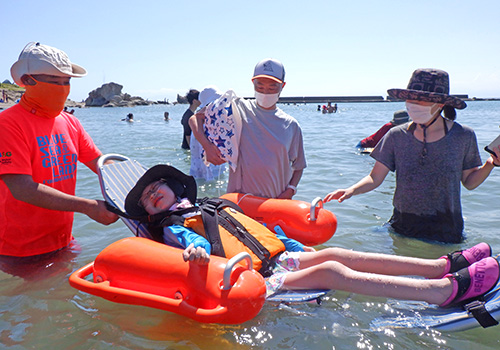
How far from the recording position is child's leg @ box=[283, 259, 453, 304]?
2.57 metres

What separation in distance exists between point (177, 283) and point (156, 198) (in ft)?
2.97

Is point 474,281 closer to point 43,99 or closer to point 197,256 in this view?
point 197,256

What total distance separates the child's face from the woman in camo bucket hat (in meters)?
1.49

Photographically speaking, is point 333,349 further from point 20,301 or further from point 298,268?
point 20,301

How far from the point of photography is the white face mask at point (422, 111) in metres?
3.33

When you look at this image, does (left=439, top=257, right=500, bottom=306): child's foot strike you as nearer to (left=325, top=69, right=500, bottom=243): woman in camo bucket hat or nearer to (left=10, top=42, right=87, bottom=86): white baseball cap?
(left=325, top=69, right=500, bottom=243): woman in camo bucket hat

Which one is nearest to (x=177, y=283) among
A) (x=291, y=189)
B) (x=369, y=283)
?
(x=369, y=283)

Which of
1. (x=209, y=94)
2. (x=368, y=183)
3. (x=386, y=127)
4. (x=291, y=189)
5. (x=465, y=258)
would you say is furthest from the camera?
(x=386, y=127)

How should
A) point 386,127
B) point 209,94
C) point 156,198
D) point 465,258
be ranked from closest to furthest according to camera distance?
1. point 465,258
2. point 156,198
3. point 209,94
4. point 386,127

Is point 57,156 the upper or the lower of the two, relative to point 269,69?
lower

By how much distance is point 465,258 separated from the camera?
2783 mm

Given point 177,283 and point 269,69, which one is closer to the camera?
point 177,283

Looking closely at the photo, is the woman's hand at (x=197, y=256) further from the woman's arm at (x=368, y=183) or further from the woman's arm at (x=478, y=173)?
the woman's arm at (x=478, y=173)

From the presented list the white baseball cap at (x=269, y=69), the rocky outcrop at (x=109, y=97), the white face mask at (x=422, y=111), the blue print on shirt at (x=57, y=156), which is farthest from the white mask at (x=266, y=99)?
the rocky outcrop at (x=109, y=97)
